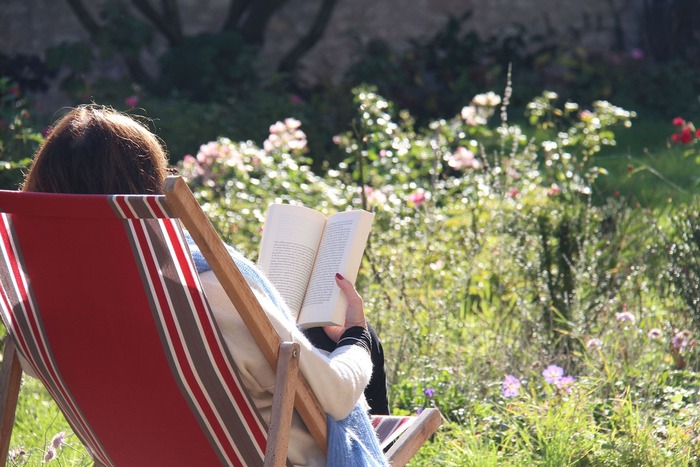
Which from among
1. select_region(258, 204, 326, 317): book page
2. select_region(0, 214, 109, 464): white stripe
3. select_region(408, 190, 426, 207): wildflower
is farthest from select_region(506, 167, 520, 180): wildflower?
select_region(0, 214, 109, 464): white stripe

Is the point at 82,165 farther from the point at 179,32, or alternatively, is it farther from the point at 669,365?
the point at 179,32

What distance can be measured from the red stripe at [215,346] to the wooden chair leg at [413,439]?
0.35 m

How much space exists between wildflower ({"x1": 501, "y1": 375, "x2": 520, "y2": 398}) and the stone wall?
8.27 m

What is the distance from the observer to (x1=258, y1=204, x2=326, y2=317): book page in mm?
2277

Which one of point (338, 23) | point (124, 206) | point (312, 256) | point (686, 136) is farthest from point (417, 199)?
point (338, 23)

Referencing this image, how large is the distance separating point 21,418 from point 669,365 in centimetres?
217

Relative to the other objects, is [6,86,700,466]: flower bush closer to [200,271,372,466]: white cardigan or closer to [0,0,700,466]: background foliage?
[0,0,700,466]: background foliage

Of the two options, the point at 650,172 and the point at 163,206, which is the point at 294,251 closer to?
the point at 163,206

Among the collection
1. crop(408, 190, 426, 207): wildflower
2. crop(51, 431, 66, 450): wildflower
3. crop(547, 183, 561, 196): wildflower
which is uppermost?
crop(547, 183, 561, 196): wildflower

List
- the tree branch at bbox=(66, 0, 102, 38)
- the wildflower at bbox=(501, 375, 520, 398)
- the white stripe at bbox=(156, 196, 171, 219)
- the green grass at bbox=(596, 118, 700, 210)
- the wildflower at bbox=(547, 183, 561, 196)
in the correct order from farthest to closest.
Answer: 1. the tree branch at bbox=(66, 0, 102, 38)
2. the green grass at bbox=(596, 118, 700, 210)
3. the wildflower at bbox=(547, 183, 561, 196)
4. the wildflower at bbox=(501, 375, 520, 398)
5. the white stripe at bbox=(156, 196, 171, 219)

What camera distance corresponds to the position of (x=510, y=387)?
3119 millimetres

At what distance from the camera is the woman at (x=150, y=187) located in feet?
6.17

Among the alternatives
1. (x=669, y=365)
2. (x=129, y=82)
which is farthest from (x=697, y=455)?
(x=129, y=82)

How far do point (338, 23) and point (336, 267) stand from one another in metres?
9.31
